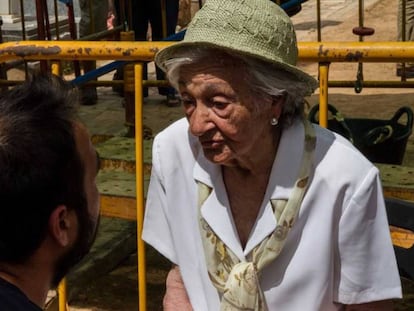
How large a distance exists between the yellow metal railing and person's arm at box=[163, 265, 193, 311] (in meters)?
0.61

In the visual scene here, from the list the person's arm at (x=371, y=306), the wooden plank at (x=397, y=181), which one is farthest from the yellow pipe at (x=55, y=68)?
the wooden plank at (x=397, y=181)

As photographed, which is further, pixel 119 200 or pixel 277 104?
pixel 119 200

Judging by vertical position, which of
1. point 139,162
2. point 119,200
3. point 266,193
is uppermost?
point 266,193

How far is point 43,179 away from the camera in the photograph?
6.15 ft

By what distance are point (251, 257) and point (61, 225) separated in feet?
3.35

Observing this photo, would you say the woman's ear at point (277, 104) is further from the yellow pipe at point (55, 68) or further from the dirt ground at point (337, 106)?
the dirt ground at point (337, 106)

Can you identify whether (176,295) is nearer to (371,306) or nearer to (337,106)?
(371,306)

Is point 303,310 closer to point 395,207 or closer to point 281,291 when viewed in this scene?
point 281,291

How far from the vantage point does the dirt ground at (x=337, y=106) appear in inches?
212

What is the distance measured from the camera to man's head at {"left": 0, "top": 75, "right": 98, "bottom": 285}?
1.87m

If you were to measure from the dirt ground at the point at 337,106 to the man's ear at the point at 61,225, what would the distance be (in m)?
3.40

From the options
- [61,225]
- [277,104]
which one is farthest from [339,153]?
[61,225]

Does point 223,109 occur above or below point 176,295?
above

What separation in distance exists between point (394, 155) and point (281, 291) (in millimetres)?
2410
